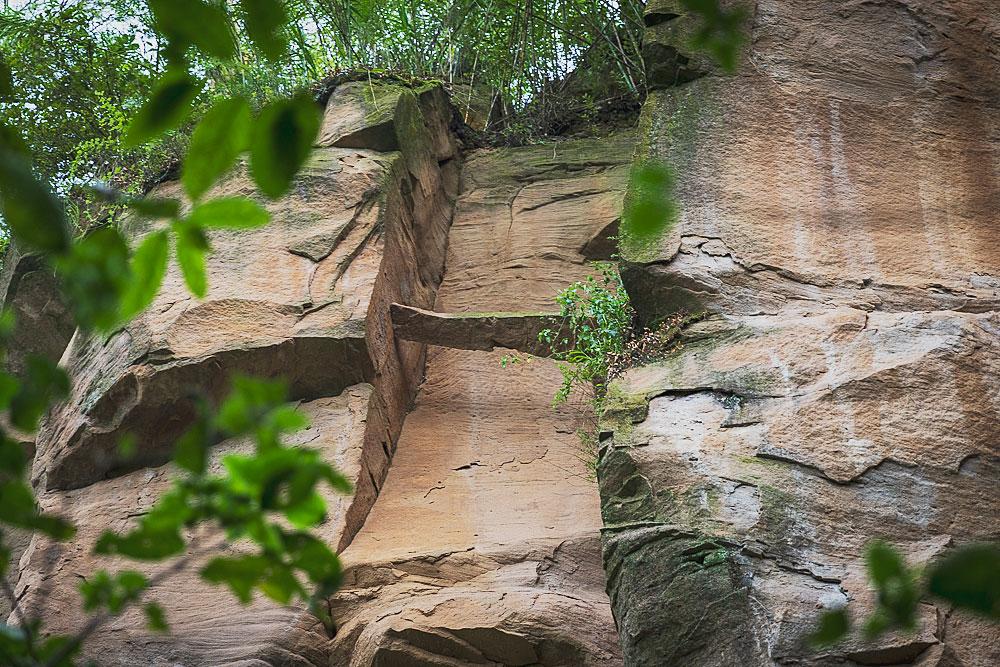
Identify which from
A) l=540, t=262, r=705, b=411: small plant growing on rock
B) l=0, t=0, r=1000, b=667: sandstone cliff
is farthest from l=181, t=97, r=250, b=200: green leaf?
l=540, t=262, r=705, b=411: small plant growing on rock

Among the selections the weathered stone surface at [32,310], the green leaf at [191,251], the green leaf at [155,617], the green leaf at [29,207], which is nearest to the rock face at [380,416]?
the weathered stone surface at [32,310]

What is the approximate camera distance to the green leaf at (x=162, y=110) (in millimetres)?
1470

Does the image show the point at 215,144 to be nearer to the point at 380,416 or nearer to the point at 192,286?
the point at 192,286

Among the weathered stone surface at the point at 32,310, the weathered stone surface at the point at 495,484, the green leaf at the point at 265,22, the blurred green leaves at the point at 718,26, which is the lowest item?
the weathered stone surface at the point at 495,484

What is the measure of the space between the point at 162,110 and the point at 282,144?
177mm

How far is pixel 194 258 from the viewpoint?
160 cm

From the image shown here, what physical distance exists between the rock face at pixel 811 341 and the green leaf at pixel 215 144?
3.30 metres

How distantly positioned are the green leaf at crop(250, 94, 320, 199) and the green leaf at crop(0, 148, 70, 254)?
28cm

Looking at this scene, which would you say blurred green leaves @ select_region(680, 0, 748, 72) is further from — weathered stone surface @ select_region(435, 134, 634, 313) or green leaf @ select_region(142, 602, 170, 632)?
weathered stone surface @ select_region(435, 134, 634, 313)

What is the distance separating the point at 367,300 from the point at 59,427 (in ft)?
6.72

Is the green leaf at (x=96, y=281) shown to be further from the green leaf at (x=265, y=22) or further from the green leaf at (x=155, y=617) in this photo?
the green leaf at (x=155, y=617)

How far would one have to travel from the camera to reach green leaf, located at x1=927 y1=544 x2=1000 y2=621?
117 cm

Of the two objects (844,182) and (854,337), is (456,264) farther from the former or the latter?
(854,337)

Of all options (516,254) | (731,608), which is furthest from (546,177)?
(731,608)
